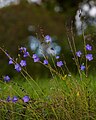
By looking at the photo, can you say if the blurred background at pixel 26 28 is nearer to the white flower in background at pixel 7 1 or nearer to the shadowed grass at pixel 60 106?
the white flower in background at pixel 7 1

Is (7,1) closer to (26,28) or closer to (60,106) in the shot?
(26,28)

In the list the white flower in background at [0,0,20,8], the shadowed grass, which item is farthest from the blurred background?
the shadowed grass

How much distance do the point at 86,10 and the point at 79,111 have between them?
1115 cm

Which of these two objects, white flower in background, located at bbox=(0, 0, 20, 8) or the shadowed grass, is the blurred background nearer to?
white flower in background, located at bbox=(0, 0, 20, 8)

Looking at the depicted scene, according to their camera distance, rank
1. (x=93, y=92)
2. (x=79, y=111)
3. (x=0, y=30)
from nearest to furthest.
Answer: (x=79, y=111), (x=93, y=92), (x=0, y=30)

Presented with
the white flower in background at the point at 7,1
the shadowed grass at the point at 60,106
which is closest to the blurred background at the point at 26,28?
the white flower in background at the point at 7,1

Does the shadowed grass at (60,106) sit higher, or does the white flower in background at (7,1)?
the white flower in background at (7,1)

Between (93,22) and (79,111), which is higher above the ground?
(93,22)

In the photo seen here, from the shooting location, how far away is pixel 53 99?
469cm

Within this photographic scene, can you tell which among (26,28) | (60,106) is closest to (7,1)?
(26,28)

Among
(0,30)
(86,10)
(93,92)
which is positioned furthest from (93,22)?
(93,92)

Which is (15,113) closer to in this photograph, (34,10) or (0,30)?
(0,30)

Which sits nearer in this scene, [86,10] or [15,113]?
[15,113]

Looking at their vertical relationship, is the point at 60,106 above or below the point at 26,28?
below
